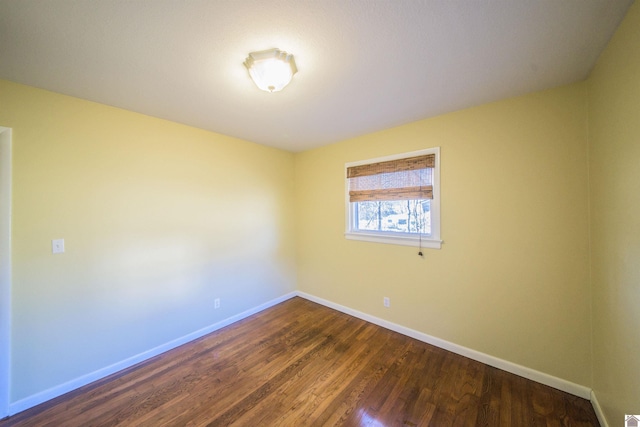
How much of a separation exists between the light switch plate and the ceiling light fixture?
206 centimetres

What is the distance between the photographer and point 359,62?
1.45 m

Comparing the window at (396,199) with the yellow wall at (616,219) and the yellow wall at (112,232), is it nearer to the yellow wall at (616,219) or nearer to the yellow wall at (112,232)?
the yellow wall at (616,219)

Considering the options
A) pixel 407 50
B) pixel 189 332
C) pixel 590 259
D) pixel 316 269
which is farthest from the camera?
pixel 316 269

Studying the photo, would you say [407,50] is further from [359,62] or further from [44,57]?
[44,57]

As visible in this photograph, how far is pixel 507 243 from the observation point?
6.32 feet

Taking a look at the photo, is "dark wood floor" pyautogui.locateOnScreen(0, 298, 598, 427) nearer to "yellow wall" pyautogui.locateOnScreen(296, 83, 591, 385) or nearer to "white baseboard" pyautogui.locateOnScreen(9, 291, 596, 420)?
"white baseboard" pyautogui.locateOnScreen(9, 291, 596, 420)

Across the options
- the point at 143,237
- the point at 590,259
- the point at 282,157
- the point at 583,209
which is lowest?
the point at 590,259

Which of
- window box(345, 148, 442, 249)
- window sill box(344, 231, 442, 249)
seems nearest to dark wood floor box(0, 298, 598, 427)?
window sill box(344, 231, 442, 249)

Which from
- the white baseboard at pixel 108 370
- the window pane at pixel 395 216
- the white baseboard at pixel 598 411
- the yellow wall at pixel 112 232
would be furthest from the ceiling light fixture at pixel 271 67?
the white baseboard at pixel 598 411

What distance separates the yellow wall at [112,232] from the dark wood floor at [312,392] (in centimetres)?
38

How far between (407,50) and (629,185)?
55.1 inches

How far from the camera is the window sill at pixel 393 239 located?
2.34 meters

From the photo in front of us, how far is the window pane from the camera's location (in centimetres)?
244

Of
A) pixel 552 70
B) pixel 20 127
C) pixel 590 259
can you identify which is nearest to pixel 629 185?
pixel 590 259
